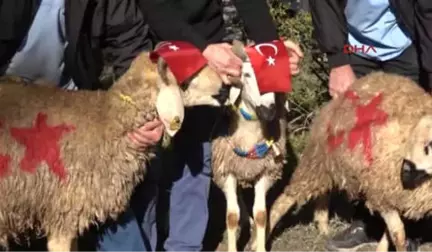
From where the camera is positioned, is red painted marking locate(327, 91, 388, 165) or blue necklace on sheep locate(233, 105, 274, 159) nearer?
red painted marking locate(327, 91, 388, 165)

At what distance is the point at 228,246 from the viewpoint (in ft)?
17.3

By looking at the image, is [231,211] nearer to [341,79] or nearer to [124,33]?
[341,79]

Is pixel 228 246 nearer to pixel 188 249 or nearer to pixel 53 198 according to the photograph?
pixel 188 249

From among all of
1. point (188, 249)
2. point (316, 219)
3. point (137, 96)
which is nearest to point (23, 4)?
point (137, 96)

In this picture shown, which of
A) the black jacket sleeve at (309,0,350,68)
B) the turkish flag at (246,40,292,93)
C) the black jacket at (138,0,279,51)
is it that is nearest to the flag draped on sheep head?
the turkish flag at (246,40,292,93)

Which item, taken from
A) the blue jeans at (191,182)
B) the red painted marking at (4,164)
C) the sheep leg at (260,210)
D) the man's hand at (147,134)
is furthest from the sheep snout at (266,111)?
the red painted marking at (4,164)

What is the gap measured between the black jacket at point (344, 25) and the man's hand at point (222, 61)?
1072 millimetres

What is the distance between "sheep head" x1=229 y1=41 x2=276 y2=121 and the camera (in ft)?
15.2

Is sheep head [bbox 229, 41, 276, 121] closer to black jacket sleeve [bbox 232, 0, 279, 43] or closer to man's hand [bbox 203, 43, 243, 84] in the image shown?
man's hand [bbox 203, 43, 243, 84]

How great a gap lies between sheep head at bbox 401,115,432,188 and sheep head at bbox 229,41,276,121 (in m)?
0.72

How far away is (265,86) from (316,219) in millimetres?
1545

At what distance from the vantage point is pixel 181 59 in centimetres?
419

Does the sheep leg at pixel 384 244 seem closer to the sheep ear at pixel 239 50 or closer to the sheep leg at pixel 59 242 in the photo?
the sheep ear at pixel 239 50

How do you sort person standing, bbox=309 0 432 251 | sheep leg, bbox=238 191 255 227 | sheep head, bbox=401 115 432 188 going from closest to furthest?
sheep head, bbox=401 115 432 188, person standing, bbox=309 0 432 251, sheep leg, bbox=238 191 255 227
